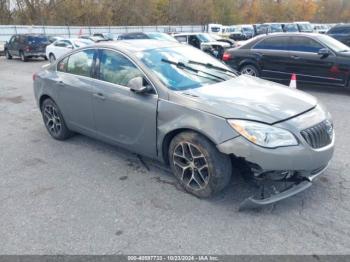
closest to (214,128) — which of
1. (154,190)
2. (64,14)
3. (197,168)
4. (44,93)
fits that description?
(197,168)

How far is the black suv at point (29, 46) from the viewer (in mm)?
18906

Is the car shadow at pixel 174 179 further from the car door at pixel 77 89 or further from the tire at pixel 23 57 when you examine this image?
the tire at pixel 23 57

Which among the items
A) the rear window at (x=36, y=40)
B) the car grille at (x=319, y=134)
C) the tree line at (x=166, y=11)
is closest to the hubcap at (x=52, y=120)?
the car grille at (x=319, y=134)

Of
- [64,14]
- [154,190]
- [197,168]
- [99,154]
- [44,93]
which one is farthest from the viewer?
[64,14]

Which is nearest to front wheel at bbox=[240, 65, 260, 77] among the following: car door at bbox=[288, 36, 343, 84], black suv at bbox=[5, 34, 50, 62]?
car door at bbox=[288, 36, 343, 84]

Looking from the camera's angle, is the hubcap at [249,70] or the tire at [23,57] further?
the tire at [23,57]

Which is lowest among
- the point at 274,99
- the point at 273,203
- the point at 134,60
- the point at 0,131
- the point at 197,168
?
the point at 0,131

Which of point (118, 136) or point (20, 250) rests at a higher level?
point (118, 136)

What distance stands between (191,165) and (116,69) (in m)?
1.60

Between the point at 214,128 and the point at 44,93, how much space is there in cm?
328

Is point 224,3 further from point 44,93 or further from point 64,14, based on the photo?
point 44,93

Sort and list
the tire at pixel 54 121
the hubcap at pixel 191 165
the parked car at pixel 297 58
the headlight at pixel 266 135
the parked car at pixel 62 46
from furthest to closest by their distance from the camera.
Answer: the parked car at pixel 62 46
the parked car at pixel 297 58
the tire at pixel 54 121
the hubcap at pixel 191 165
the headlight at pixel 266 135

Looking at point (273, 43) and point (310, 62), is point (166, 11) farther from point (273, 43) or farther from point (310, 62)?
point (310, 62)

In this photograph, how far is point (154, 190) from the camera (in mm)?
3607
